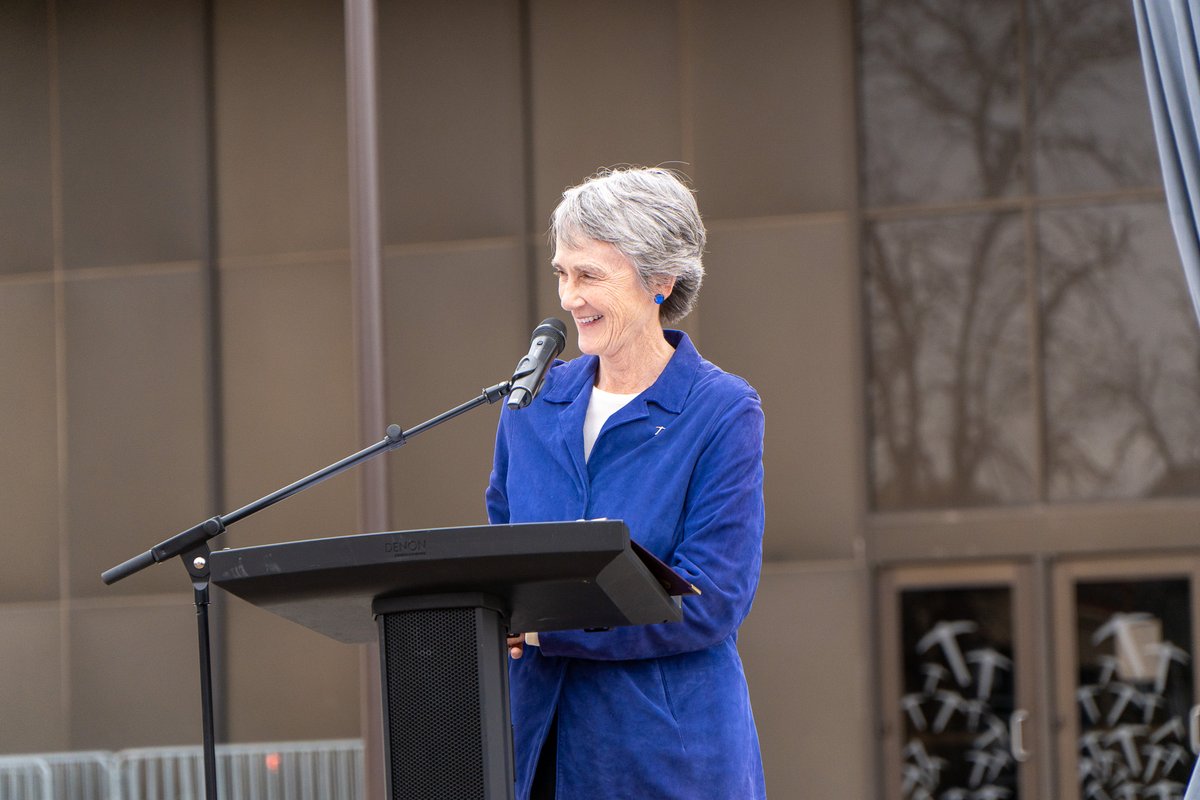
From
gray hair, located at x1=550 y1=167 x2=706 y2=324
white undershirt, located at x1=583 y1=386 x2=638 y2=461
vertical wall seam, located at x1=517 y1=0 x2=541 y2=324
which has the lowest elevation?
white undershirt, located at x1=583 y1=386 x2=638 y2=461

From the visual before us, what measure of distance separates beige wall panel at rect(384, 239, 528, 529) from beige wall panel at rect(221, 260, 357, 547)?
38cm

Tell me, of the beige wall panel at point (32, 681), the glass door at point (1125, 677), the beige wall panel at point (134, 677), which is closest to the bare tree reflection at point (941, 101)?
the glass door at point (1125, 677)


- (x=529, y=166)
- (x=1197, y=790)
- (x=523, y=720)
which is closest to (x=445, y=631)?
(x=523, y=720)

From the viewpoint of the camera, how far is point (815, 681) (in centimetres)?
793

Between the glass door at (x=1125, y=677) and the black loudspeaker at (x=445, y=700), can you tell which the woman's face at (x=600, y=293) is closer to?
the black loudspeaker at (x=445, y=700)

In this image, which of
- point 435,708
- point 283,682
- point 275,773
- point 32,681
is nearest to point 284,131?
point 283,682

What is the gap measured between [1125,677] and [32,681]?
20.9ft

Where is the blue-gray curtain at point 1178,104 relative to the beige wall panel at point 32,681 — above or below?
above

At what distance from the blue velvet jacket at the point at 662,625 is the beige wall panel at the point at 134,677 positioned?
6689mm

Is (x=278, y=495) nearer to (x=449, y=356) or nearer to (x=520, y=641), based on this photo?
(x=520, y=641)

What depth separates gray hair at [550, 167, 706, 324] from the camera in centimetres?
245

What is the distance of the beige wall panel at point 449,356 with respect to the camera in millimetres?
8383

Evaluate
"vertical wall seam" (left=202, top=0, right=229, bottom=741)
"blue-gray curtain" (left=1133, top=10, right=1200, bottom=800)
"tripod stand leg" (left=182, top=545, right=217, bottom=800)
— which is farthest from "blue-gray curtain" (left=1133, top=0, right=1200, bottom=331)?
"vertical wall seam" (left=202, top=0, right=229, bottom=741)

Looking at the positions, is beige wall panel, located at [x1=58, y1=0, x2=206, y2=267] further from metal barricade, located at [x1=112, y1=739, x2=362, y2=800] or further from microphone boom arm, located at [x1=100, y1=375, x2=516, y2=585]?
microphone boom arm, located at [x1=100, y1=375, x2=516, y2=585]
